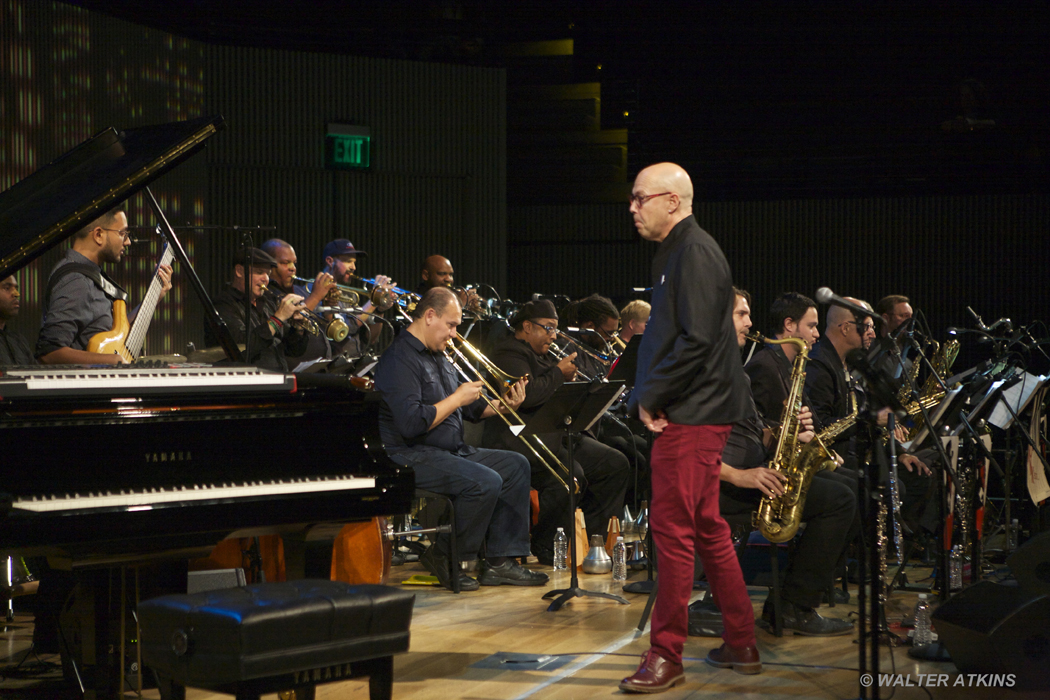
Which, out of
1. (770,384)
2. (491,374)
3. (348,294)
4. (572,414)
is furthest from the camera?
(348,294)

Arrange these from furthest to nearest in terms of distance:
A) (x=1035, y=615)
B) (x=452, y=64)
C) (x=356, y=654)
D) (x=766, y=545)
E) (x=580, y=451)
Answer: (x=452, y=64)
(x=580, y=451)
(x=766, y=545)
(x=1035, y=615)
(x=356, y=654)

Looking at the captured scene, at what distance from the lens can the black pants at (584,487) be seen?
18.5ft

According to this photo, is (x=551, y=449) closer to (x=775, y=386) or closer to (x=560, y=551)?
(x=560, y=551)

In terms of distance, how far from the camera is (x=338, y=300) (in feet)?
21.3

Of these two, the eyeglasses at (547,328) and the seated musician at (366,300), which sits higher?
the seated musician at (366,300)

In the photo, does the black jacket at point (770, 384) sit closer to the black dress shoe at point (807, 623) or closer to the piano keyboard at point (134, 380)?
the black dress shoe at point (807, 623)

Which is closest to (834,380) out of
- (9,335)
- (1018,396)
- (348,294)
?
(1018,396)

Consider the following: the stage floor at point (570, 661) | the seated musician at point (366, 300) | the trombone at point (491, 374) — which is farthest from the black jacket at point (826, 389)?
the seated musician at point (366, 300)

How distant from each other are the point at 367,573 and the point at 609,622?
104 centimetres

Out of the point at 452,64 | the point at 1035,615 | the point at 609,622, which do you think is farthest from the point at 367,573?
the point at 452,64

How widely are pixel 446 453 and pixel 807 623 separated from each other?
5.98 ft

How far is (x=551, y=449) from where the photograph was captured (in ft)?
18.8

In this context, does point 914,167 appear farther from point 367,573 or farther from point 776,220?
point 367,573

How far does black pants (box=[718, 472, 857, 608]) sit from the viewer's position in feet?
13.7
